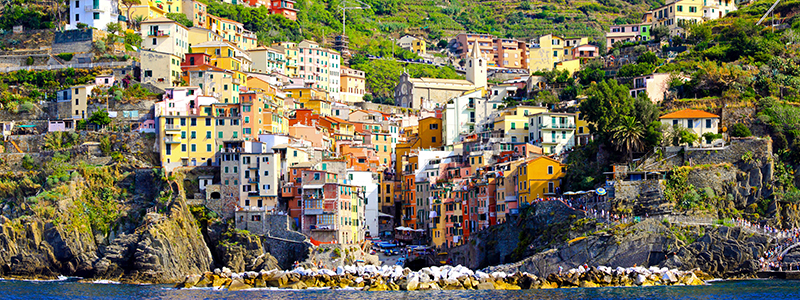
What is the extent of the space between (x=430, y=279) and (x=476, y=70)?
6314 centimetres

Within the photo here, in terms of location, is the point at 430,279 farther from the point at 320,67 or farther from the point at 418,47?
the point at 418,47

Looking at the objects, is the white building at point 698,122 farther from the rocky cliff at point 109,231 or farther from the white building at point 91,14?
the white building at point 91,14

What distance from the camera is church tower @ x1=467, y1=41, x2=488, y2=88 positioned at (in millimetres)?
134000

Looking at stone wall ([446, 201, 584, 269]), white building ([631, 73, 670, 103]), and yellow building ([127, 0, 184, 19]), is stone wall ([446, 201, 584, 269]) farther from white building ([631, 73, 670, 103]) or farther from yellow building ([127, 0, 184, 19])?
yellow building ([127, 0, 184, 19])

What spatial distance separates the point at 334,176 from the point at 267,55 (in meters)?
36.8

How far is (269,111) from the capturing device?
95188 mm

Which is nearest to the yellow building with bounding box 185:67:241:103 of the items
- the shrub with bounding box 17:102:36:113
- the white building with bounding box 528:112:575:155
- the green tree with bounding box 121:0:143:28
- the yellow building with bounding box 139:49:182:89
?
the yellow building with bounding box 139:49:182:89

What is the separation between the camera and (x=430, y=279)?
74688 millimetres

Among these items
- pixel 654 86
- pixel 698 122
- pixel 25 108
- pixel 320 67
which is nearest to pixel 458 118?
pixel 654 86

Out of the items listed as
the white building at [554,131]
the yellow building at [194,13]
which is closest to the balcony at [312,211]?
the white building at [554,131]

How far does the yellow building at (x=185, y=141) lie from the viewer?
3543 inches

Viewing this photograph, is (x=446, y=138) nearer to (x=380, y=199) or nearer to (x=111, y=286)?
(x=380, y=199)

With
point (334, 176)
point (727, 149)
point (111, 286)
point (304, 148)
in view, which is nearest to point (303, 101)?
point (304, 148)

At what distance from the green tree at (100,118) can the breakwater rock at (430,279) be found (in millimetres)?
22406
